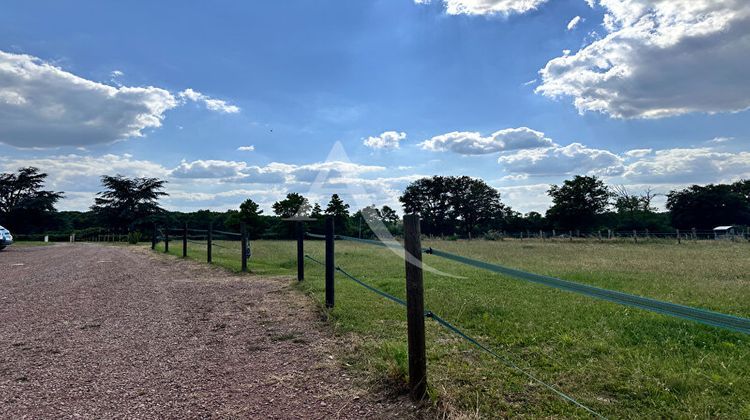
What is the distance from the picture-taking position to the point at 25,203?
48.4 metres

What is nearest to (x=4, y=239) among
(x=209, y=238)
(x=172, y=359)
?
(x=209, y=238)

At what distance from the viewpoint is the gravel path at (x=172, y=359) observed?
120 inches

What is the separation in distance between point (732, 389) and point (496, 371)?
5.24 feet

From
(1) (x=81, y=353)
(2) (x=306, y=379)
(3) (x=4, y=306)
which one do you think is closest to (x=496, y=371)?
(2) (x=306, y=379)

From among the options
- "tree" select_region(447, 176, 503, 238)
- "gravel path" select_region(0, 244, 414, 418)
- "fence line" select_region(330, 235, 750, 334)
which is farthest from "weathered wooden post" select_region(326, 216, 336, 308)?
"tree" select_region(447, 176, 503, 238)

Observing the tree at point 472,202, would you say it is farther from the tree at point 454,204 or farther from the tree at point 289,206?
the tree at point 289,206

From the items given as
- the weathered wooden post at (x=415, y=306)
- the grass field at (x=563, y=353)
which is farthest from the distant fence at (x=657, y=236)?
the weathered wooden post at (x=415, y=306)

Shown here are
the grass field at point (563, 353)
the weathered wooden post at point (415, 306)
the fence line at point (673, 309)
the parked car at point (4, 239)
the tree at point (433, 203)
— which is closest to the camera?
the fence line at point (673, 309)

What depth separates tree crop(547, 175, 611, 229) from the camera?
73.9m

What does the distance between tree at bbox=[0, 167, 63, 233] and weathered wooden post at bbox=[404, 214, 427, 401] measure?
58855 mm

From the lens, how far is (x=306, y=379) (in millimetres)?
3541

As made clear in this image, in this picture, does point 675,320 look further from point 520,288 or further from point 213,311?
point 213,311

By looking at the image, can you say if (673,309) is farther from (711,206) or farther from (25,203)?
(711,206)

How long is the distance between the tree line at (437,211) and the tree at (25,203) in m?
0.08
